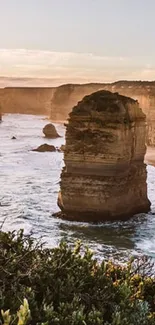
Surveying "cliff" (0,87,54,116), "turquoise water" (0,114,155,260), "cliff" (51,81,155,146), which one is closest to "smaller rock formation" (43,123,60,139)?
"cliff" (51,81,155,146)

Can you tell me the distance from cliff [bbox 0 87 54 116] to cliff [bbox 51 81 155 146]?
53191mm

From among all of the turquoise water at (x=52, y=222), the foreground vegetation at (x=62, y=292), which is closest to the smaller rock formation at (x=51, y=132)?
the turquoise water at (x=52, y=222)

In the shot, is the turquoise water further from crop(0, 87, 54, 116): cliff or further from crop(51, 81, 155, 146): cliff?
crop(0, 87, 54, 116): cliff

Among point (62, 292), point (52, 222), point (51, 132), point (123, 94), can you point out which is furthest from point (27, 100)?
point (62, 292)

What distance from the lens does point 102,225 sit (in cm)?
2516

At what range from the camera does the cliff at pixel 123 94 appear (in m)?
77.5

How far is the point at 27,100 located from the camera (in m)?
198

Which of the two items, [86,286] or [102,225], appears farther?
[102,225]

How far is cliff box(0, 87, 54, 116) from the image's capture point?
19025cm

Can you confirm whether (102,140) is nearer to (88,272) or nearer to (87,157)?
(87,157)

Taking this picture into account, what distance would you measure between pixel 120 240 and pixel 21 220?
5659 millimetres

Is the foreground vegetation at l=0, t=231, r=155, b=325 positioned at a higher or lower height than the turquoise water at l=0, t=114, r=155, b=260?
higher

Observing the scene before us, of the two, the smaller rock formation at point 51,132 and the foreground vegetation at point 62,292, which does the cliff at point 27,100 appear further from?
the foreground vegetation at point 62,292

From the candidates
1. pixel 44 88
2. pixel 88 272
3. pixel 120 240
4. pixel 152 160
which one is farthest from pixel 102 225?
pixel 44 88
